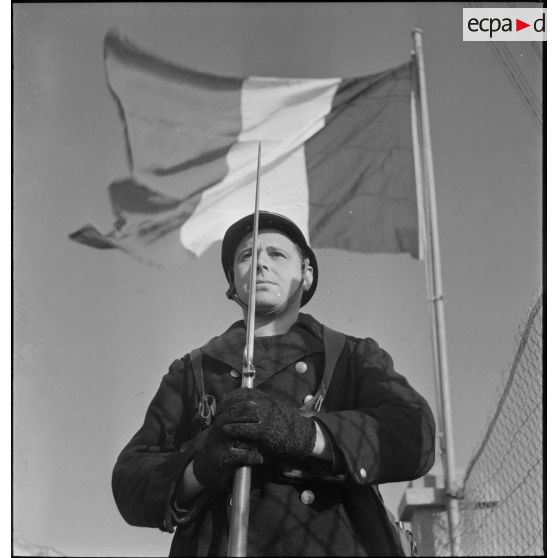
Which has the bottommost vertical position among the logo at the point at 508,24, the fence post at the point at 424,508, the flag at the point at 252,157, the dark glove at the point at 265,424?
the fence post at the point at 424,508

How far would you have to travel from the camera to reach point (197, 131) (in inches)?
139

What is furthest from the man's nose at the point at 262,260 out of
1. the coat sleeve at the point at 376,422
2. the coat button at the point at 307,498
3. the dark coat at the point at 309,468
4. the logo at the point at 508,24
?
the logo at the point at 508,24

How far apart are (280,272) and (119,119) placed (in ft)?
3.76

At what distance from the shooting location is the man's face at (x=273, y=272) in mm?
2543

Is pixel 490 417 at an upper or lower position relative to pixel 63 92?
lower

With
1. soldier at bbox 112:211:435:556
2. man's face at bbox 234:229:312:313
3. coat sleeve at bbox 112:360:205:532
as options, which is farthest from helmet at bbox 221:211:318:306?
coat sleeve at bbox 112:360:205:532

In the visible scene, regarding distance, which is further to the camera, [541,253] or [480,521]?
[541,253]

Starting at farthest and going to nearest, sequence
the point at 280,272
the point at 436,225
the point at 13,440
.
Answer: the point at 436,225
the point at 13,440
the point at 280,272

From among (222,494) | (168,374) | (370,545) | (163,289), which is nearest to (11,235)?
(163,289)

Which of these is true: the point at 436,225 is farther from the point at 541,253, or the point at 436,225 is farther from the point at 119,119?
the point at 119,119

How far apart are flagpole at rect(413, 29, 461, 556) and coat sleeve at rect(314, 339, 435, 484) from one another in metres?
0.43

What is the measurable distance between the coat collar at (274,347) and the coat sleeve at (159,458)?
0.42 feet

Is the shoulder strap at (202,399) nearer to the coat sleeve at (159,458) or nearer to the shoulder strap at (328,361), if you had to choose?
the coat sleeve at (159,458)

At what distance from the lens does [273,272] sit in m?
2.58
